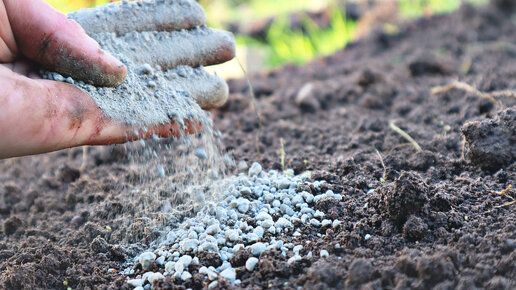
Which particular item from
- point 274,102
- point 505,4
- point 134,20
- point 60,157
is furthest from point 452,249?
point 505,4

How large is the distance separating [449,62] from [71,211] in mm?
2760

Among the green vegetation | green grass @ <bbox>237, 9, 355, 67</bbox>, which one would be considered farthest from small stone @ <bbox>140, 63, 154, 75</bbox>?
green grass @ <bbox>237, 9, 355, 67</bbox>

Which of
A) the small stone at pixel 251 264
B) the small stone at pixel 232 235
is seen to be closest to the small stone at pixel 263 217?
the small stone at pixel 232 235

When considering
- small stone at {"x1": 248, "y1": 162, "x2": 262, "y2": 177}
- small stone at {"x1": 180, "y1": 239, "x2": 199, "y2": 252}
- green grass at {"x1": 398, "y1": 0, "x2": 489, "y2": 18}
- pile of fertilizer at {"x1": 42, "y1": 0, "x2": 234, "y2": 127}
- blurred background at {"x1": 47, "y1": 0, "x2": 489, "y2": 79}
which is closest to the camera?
small stone at {"x1": 180, "y1": 239, "x2": 199, "y2": 252}

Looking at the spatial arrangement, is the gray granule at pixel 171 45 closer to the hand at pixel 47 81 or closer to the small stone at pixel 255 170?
the hand at pixel 47 81

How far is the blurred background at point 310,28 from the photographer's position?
185 inches

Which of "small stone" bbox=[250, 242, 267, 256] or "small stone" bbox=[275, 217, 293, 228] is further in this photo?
"small stone" bbox=[275, 217, 293, 228]

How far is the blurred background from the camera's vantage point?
4.71 metres

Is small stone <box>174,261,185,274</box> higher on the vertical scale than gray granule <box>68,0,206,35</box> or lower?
lower

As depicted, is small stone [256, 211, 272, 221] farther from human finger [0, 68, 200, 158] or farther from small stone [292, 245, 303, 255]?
human finger [0, 68, 200, 158]

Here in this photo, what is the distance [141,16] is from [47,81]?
21.8 inches

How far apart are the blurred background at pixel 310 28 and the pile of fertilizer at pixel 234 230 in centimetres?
247

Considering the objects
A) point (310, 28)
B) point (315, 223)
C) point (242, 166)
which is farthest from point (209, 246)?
point (310, 28)

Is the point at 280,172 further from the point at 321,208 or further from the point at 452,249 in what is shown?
the point at 452,249
